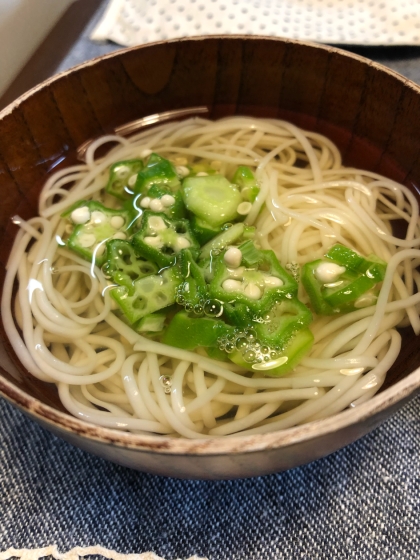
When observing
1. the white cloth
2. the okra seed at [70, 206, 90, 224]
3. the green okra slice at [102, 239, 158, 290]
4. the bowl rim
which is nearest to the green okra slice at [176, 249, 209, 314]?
the green okra slice at [102, 239, 158, 290]

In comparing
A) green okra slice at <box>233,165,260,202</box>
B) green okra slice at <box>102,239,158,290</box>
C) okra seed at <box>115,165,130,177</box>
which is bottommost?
green okra slice at <box>102,239,158,290</box>

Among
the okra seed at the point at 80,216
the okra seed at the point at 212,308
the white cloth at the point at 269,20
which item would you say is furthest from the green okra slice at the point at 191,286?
the white cloth at the point at 269,20

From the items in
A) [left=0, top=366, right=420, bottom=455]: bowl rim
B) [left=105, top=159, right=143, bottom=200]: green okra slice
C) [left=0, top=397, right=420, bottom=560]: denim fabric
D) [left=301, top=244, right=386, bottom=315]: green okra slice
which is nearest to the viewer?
[left=0, top=366, right=420, bottom=455]: bowl rim

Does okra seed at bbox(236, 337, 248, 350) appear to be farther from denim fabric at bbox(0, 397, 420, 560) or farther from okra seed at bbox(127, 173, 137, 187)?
okra seed at bbox(127, 173, 137, 187)

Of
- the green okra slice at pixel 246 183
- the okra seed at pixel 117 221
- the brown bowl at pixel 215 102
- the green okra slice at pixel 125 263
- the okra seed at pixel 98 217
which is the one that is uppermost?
the brown bowl at pixel 215 102

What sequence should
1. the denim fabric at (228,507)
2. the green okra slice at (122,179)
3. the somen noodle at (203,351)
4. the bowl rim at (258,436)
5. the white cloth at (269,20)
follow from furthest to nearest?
1. the white cloth at (269,20)
2. the green okra slice at (122,179)
3. the somen noodle at (203,351)
4. the denim fabric at (228,507)
5. the bowl rim at (258,436)

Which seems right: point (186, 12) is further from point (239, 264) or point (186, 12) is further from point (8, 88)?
point (239, 264)

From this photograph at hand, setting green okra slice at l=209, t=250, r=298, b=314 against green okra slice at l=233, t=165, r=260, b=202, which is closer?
green okra slice at l=209, t=250, r=298, b=314

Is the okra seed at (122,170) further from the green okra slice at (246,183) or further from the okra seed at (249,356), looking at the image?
the okra seed at (249,356)
